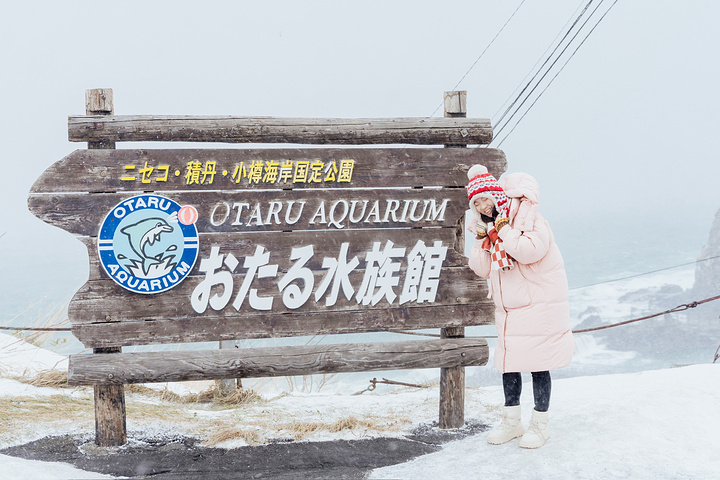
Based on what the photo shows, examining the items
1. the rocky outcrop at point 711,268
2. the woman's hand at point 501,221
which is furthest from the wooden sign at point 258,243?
the rocky outcrop at point 711,268

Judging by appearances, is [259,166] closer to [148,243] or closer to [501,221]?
[148,243]

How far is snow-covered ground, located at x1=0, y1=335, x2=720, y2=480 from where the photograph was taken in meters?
4.39

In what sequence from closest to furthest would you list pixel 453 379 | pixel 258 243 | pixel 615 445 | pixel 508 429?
1. pixel 615 445
2. pixel 508 429
3. pixel 258 243
4. pixel 453 379

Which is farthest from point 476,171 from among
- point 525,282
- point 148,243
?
point 148,243

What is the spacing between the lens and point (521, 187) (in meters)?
4.56

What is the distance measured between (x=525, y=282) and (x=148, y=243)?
279 centimetres

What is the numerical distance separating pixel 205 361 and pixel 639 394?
140 inches

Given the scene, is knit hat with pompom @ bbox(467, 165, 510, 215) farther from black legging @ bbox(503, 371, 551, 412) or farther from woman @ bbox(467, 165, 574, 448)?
black legging @ bbox(503, 371, 551, 412)

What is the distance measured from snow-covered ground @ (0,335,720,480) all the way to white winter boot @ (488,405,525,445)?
0.21ft

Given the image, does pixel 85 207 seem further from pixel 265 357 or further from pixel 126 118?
pixel 265 357

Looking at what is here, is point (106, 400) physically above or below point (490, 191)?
below

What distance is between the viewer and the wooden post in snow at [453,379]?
5.52m

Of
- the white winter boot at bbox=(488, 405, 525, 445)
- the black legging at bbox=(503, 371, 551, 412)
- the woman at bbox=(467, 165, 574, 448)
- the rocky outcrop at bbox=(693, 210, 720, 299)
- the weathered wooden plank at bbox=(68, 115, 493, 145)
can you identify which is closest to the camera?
the woman at bbox=(467, 165, 574, 448)

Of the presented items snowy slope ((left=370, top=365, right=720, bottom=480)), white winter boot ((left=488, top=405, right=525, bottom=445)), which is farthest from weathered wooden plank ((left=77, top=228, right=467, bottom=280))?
snowy slope ((left=370, top=365, right=720, bottom=480))
